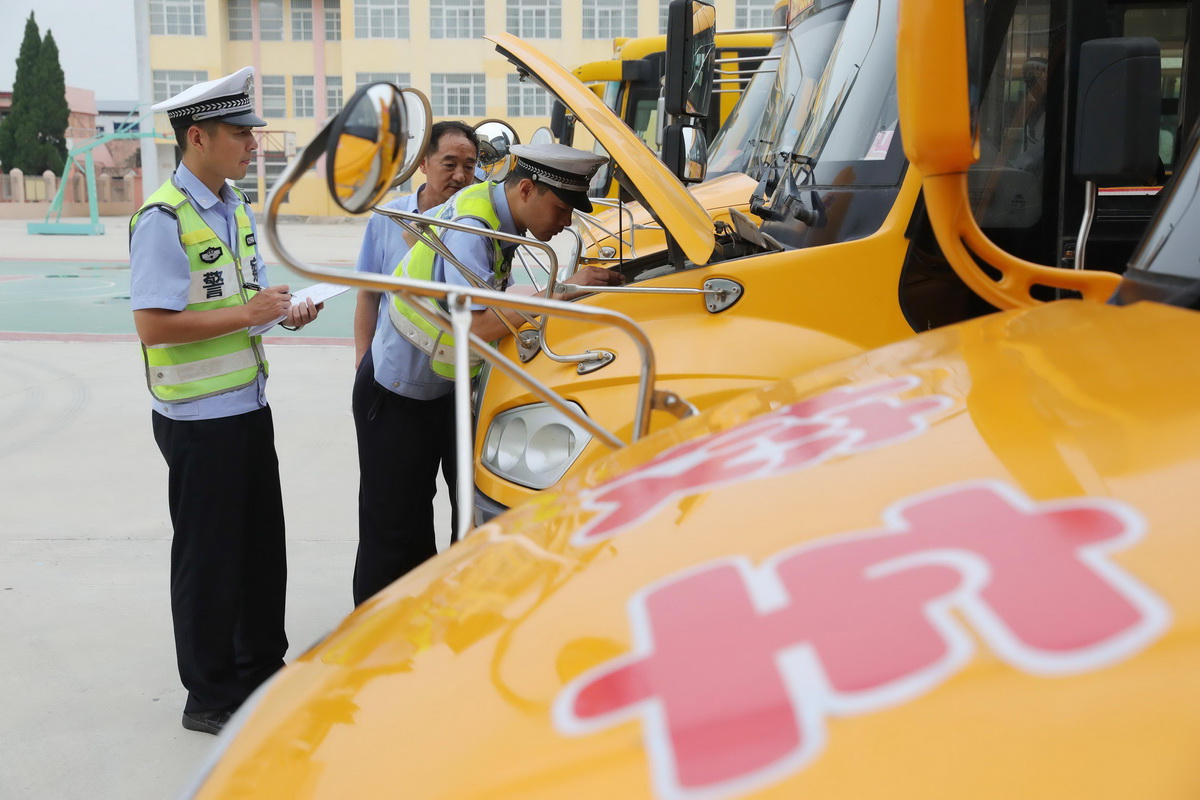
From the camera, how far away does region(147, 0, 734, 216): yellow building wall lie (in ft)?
142

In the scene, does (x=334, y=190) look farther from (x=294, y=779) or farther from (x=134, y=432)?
(x=134, y=432)

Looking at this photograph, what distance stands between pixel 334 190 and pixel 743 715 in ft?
2.95

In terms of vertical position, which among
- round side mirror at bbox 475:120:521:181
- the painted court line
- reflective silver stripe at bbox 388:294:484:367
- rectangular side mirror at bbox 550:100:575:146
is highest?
rectangular side mirror at bbox 550:100:575:146

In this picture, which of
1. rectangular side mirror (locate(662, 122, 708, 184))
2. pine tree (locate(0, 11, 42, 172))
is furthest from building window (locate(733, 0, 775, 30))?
rectangular side mirror (locate(662, 122, 708, 184))

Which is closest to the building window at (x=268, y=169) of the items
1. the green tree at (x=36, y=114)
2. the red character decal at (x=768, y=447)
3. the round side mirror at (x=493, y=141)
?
the green tree at (x=36, y=114)

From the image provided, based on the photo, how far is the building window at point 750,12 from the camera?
42.6m

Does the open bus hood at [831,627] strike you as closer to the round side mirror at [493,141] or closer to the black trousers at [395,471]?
the black trousers at [395,471]

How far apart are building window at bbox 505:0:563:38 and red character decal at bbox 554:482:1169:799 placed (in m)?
44.6

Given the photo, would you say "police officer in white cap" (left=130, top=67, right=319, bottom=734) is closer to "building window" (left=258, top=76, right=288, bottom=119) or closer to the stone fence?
the stone fence

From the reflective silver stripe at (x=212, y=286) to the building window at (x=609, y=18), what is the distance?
4197cm

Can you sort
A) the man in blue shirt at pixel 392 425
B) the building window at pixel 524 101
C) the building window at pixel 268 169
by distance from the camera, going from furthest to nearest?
the building window at pixel 524 101
the building window at pixel 268 169
the man in blue shirt at pixel 392 425

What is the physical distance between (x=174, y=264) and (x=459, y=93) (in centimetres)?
4303

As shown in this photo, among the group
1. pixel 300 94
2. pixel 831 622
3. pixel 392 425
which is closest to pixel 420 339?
pixel 392 425

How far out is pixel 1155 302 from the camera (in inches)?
67.3
